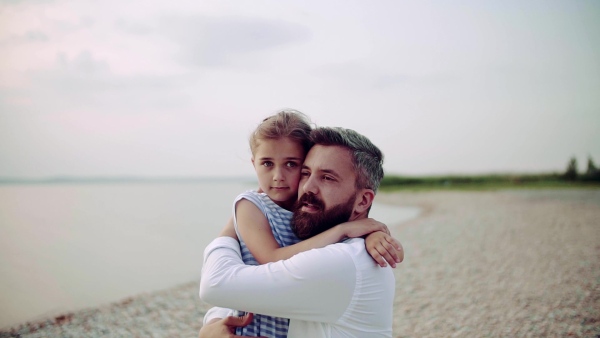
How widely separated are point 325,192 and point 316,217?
117mm

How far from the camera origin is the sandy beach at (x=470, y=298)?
5660 mm

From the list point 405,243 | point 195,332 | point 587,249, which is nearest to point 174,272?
point 195,332

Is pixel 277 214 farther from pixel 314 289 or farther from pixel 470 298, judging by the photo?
pixel 470 298

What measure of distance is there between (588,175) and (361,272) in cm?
3659

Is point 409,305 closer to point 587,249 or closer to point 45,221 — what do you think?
point 587,249

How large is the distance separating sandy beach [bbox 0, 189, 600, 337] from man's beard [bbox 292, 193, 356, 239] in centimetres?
375

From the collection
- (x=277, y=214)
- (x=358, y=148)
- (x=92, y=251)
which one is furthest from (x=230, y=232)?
(x=92, y=251)

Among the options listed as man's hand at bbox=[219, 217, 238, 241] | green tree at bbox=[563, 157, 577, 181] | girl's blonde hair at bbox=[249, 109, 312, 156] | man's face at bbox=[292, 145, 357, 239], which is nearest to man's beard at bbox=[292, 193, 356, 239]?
man's face at bbox=[292, 145, 357, 239]

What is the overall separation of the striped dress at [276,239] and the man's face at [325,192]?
0.10m

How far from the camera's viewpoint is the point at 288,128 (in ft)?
8.36

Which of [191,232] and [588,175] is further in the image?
[588,175]

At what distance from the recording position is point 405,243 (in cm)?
1177

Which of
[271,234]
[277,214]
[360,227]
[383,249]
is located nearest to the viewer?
[383,249]

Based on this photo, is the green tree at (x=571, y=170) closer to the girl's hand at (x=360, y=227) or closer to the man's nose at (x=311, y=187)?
the girl's hand at (x=360, y=227)
